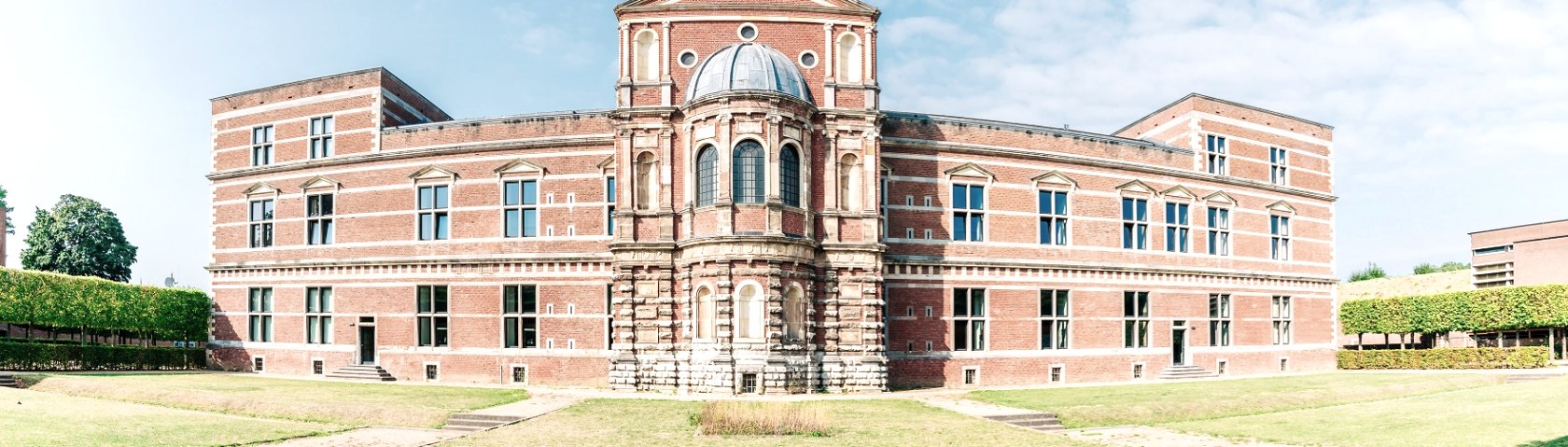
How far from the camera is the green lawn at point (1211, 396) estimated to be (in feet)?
81.9

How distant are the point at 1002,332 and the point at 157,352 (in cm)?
3133

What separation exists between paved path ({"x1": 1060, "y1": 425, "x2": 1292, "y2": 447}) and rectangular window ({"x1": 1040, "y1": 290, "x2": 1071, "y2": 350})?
13.3m

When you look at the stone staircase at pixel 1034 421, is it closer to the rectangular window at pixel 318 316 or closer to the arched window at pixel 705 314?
the arched window at pixel 705 314

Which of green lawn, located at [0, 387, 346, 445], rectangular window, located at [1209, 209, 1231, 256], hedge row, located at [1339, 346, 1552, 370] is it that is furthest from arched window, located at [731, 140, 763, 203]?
hedge row, located at [1339, 346, 1552, 370]

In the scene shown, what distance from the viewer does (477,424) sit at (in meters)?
22.9

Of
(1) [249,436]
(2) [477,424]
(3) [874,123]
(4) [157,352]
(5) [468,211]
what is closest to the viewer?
(1) [249,436]

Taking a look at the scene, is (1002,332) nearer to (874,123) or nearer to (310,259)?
(874,123)

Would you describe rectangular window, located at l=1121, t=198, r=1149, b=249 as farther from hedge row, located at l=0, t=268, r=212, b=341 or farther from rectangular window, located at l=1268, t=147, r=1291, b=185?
hedge row, located at l=0, t=268, r=212, b=341

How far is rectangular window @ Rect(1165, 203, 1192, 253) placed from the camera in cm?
3975

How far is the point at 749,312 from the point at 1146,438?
12348 millimetres

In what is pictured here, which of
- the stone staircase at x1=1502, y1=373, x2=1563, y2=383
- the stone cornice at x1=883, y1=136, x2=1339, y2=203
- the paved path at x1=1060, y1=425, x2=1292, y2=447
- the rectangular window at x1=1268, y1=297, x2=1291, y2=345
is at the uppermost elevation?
the stone cornice at x1=883, y1=136, x2=1339, y2=203

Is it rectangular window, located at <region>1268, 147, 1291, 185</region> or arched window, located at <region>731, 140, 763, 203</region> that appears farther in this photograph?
rectangular window, located at <region>1268, 147, 1291, 185</region>

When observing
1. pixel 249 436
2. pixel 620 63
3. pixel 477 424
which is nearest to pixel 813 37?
pixel 620 63

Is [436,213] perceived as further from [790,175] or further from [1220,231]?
[1220,231]
